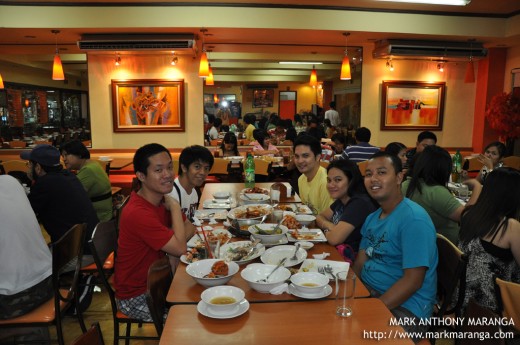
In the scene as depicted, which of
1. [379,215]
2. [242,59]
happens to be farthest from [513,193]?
[242,59]

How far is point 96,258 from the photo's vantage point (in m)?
2.46

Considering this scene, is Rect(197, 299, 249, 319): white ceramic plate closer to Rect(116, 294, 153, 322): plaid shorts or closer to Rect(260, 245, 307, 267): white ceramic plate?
Rect(260, 245, 307, 267): white ceramic plate

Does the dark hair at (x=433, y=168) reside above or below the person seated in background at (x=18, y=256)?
above

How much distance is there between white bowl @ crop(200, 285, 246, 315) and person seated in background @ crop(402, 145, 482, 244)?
1.85m

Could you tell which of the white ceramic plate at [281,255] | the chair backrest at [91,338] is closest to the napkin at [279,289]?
the white ceramic plate at [281,255]

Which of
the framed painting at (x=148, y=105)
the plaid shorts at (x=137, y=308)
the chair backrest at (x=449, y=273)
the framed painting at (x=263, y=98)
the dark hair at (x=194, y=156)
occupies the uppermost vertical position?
the framed painting at (x=263, y=98)

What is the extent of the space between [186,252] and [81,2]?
16.4 feet

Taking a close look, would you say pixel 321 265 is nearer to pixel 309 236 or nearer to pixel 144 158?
pixel 309 236

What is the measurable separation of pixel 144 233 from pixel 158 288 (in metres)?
0.40

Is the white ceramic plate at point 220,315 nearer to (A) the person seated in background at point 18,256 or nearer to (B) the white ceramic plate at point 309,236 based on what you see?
(B) the white ceramic plate at point 309,236

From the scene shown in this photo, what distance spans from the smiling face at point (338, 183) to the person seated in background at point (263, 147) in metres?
4.34

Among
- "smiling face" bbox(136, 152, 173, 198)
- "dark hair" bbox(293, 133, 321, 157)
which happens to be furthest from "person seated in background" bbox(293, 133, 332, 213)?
"smiling face" bbox(136, 152, 173, 198)

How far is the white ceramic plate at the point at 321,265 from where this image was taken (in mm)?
2080

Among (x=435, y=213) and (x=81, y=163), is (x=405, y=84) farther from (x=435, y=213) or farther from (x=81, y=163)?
(x=81, y=163)
